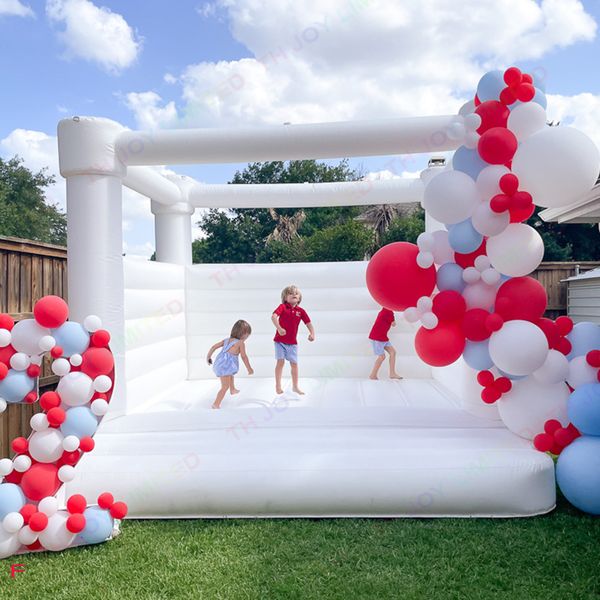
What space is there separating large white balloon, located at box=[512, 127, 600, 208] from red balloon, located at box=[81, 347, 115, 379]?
85.5 inches

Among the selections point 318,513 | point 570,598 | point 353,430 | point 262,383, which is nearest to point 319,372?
point 262,383

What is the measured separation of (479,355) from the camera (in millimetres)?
2990

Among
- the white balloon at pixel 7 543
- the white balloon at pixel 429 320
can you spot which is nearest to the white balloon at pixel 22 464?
the white balloon at pixel 7 543

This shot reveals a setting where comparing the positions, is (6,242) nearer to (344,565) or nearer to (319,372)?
(344,565)

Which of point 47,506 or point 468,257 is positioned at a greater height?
point 468,257

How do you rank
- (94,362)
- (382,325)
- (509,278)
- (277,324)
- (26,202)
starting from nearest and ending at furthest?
(94,362) → (509,278) → (277,324) → (382,325) → (26,202)

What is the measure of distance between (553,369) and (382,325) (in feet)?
7.84

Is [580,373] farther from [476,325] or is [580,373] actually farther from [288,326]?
[288,326]

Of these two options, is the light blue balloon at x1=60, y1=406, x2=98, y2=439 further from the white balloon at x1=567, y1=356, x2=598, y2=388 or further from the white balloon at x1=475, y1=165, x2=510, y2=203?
the white balloon at x1=567, y1=356, x2=598, y2=388

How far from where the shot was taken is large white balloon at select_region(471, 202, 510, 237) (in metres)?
2.82

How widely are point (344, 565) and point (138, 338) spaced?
2.50 m

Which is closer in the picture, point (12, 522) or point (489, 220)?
point (12, 522)

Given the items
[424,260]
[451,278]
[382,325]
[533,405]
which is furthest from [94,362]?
[382,325]

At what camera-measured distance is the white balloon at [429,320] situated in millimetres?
2908
